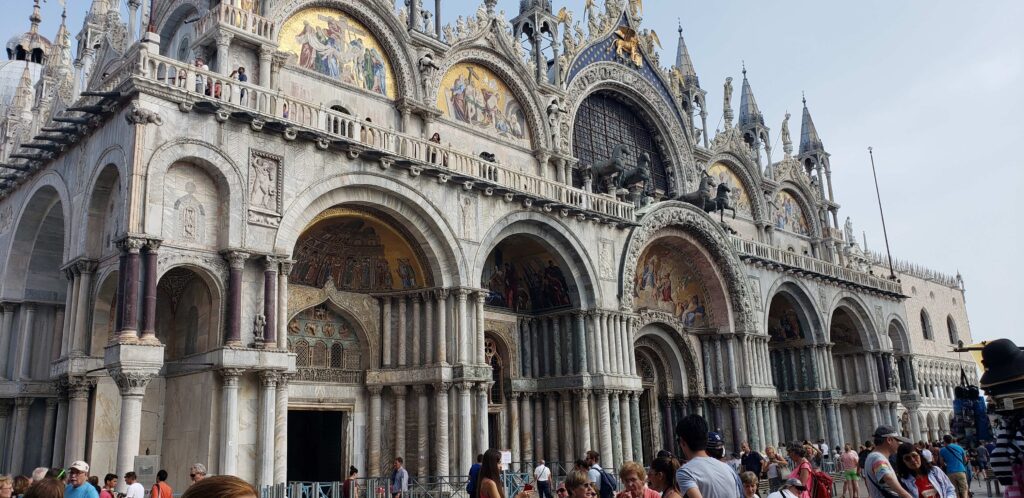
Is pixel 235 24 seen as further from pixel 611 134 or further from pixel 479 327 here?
pixel 611 134

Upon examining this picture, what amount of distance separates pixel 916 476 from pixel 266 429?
38.4 feet

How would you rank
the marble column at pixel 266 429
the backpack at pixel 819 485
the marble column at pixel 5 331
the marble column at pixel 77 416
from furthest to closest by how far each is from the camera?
the marble column at pixel 5 331
the marble column at pixel 77 416
the marble column at pixel 266 429
the backpack at pixel 819 485

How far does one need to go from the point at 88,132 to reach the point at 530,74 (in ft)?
43.2

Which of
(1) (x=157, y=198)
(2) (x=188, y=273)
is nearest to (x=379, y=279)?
(2) (x=188, y=273)

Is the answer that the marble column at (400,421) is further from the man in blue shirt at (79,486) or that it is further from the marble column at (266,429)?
the man in blue shirt at (79,486)

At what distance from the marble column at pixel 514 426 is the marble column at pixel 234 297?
961 cm

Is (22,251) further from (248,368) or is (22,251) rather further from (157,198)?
(248,368)

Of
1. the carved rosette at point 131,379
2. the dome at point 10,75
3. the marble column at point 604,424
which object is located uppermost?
the dome at point 10,75

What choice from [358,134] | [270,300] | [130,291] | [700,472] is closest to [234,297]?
[270,300]

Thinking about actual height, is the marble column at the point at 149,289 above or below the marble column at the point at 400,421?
above

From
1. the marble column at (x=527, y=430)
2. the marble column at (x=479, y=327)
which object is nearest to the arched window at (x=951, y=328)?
the marble column at (x=527, y=430)

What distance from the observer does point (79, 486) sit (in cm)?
803

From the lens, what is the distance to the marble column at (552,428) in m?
22.9

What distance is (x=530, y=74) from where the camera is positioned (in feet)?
Result: 84.4
